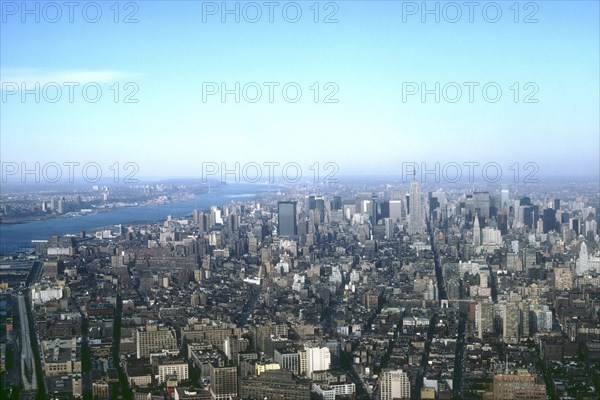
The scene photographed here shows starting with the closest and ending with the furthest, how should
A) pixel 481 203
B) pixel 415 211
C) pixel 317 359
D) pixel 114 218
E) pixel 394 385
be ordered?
pixel 394 385, pixel 317 359, pixel 114 218, pixel 481 203, pixel 415 211

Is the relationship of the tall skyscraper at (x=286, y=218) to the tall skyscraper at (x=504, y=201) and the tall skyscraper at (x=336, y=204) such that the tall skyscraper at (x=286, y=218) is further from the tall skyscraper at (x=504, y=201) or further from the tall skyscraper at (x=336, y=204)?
the tall skyscraper at (x=504, y=201)

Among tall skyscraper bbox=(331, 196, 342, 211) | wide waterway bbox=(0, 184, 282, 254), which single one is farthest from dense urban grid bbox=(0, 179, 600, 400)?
wide waterway bbox=(0, 184, 282, 254)

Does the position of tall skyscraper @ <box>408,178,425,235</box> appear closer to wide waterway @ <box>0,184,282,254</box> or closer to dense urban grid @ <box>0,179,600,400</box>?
dense urban grid @ <box>0,179,600,400</box>

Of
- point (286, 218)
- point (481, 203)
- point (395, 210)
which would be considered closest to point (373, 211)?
point (395, 210)

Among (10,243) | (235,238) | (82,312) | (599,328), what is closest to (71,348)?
(82,312)

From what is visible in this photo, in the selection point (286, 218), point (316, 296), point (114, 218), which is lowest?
point (316, 296)

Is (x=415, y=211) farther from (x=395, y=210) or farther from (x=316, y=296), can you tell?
(x=316, y=296)
